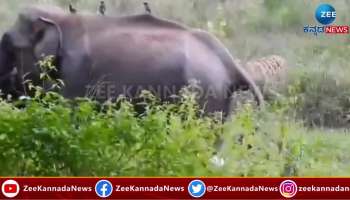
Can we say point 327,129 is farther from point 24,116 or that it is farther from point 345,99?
point 24,116

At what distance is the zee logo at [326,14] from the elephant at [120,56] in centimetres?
38

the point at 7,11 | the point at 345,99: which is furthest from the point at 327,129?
the point at 7,11

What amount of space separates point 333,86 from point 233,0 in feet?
1.77

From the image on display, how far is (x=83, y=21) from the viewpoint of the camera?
4188 mm

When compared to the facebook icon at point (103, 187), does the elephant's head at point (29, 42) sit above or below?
above

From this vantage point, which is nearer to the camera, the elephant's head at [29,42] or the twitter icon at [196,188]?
the twitter icon at [196,188]

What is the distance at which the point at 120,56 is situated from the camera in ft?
13.8

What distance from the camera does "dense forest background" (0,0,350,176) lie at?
406 cm

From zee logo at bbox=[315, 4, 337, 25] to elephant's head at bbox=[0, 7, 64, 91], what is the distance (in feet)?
3.45

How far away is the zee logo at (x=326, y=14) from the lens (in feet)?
13.4

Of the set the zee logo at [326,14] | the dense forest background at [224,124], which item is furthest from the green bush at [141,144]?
the zee logo at [326,14]

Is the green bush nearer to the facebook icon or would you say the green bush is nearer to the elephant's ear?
the facebook icon

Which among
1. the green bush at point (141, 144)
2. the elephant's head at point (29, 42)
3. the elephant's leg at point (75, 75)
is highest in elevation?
the elephant's head at point (29, 42)

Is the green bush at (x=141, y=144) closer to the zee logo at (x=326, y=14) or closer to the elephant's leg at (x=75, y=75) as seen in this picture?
the elephant's leg at (x=75, y=75)
